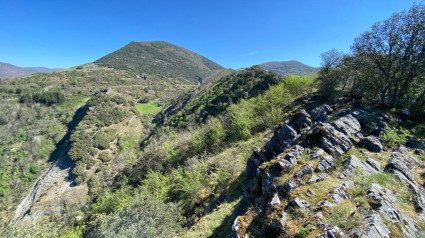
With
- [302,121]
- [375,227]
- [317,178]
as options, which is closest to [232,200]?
[317,178]

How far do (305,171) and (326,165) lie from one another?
1130mm

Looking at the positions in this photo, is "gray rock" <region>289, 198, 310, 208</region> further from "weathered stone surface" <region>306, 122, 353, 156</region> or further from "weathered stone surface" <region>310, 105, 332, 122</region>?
"weathered stone surface" <region>310, 105, 332, 122</region>

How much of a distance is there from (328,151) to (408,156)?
3648 mm

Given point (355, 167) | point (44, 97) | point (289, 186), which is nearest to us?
point (289, 186)

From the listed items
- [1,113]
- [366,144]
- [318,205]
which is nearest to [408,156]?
[366,144]

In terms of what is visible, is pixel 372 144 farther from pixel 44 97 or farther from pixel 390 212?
pixel 44 97

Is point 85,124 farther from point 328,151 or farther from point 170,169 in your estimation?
point 328,151

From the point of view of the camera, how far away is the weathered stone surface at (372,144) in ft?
30.3

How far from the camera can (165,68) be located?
641 feet

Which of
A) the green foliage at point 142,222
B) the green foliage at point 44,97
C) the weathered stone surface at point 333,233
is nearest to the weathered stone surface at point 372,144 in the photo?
the weathered stone surface at point 333,233

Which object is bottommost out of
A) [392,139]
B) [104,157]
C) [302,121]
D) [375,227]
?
[104,157]

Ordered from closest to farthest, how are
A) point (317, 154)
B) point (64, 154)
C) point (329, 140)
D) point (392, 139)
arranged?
point (317, 154)
point (329, 140)
point (392, 139)
point (64, 154)

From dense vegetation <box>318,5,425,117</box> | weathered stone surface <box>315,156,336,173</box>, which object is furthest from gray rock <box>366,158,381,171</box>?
dense vegetation <box>318,5,425,117</box>

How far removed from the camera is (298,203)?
5.91 m
